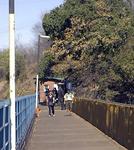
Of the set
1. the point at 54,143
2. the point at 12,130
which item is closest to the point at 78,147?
the point at 54,143

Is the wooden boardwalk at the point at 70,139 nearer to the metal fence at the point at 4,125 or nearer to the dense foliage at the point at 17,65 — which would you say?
the metal fence at the point at 4,125

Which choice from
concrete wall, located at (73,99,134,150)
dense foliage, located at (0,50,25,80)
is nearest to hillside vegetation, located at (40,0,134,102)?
concrete wall, located at (73,99,134,150)

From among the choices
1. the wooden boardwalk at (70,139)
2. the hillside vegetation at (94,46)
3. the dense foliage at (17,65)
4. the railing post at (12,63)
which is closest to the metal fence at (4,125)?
the railing post at (12,63)

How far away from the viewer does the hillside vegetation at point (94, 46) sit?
4006 cm

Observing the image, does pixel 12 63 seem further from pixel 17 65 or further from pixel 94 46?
pixel 17 65

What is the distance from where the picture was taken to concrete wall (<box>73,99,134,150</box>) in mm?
17578

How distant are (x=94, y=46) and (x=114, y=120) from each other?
28.1m

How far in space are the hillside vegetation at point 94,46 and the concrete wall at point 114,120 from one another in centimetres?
888

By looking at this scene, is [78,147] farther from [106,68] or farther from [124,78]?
[106,68]

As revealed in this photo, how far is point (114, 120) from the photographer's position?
2070cm

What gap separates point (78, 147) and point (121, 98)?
71.6ft

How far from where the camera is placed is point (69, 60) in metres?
53.3

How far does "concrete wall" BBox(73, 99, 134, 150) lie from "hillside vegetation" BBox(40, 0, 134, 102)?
350 inches

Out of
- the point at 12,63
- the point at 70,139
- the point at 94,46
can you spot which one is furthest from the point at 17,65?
the point at 12,63
